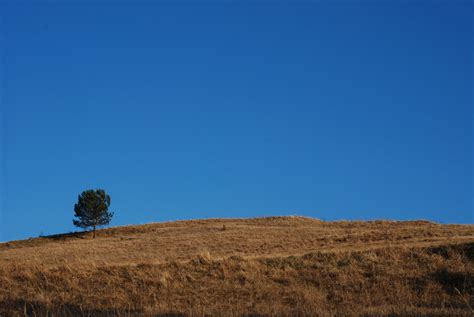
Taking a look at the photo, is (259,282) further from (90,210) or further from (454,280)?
(90,210)

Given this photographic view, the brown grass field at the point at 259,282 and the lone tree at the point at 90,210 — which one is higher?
the lone tree at the point at 90,210

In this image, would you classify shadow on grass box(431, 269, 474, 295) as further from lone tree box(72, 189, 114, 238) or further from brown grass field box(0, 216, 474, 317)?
lone tree box(72, 189, 114, 238)

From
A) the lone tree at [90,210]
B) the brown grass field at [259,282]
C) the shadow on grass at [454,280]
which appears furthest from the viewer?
the lone tree at [90,210]

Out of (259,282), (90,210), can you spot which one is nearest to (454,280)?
(259,282)

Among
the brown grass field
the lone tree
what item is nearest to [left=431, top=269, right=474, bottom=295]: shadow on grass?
the brown grass field

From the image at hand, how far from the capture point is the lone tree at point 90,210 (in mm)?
58469

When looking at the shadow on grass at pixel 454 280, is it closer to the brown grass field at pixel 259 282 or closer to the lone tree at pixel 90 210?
the brown grass field at pixel 259 282

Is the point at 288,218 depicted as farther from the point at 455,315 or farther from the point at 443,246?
the point at 455,315

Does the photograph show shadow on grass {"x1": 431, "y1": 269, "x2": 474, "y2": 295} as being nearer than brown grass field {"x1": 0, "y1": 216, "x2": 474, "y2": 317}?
No

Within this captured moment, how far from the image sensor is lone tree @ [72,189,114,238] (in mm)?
58469

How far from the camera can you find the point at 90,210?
58.4 metres

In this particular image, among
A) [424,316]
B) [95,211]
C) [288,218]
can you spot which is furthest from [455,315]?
[95,211]

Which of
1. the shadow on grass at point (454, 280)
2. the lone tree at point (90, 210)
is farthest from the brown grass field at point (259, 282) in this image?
the lone tree at point (90, 210)

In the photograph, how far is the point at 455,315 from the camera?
11281 millimetres
